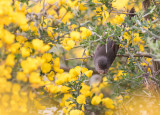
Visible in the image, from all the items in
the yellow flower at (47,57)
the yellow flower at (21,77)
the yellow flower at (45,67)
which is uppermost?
the yellow flower at (47,57)

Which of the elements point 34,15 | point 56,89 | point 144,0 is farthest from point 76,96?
point 144,0

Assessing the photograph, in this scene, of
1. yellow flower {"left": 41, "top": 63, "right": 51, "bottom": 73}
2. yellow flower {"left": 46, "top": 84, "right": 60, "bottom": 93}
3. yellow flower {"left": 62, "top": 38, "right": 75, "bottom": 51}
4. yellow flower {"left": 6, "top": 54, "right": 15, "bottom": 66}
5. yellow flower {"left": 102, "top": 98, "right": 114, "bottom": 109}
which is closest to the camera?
yellow flower {"left": 6, "top": 54, "right": 15, "bottom": 66}

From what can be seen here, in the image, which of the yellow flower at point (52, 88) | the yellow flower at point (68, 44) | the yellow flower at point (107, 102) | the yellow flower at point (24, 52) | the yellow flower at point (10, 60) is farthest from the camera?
the yellow flower at point (107, 102)

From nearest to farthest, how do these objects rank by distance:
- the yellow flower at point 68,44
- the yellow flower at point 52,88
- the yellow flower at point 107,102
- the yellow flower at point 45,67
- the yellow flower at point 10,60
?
the yellow flower at point 10,60 < the yellow flower at point 45,67 < the yellow flower at point 68,44 < the yellow flower at point 52,88 < the yellow flower at point 107,102

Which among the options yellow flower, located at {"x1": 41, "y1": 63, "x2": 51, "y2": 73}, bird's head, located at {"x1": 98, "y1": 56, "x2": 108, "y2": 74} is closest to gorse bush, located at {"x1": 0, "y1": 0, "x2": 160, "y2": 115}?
yellow flower, located at {"x1": 41, "y1": 63, "x2": 51, "y2": 73}

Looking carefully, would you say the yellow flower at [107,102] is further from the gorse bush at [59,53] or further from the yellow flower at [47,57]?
the yellow flower at [47,57]

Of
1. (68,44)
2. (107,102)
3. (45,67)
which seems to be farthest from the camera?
(107,102)

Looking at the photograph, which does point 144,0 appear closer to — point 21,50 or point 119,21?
point 119,21

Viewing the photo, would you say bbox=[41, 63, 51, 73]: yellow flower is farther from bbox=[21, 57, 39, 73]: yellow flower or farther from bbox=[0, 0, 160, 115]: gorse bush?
bbox=[21, 57, 39, 73]: yellow flower

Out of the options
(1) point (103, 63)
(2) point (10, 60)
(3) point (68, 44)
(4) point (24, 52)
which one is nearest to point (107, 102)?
(1) point (103, 63)

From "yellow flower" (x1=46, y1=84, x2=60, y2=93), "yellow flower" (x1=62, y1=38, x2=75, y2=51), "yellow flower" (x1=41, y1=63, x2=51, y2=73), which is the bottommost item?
"yellow flower" (x1=46, y1=84, x2=60, y2=93)

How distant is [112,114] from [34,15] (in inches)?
69.1

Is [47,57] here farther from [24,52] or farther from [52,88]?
[52,88]

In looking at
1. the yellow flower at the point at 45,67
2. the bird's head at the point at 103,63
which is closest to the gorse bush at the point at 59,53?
the yellow flower at the point at 45,67
